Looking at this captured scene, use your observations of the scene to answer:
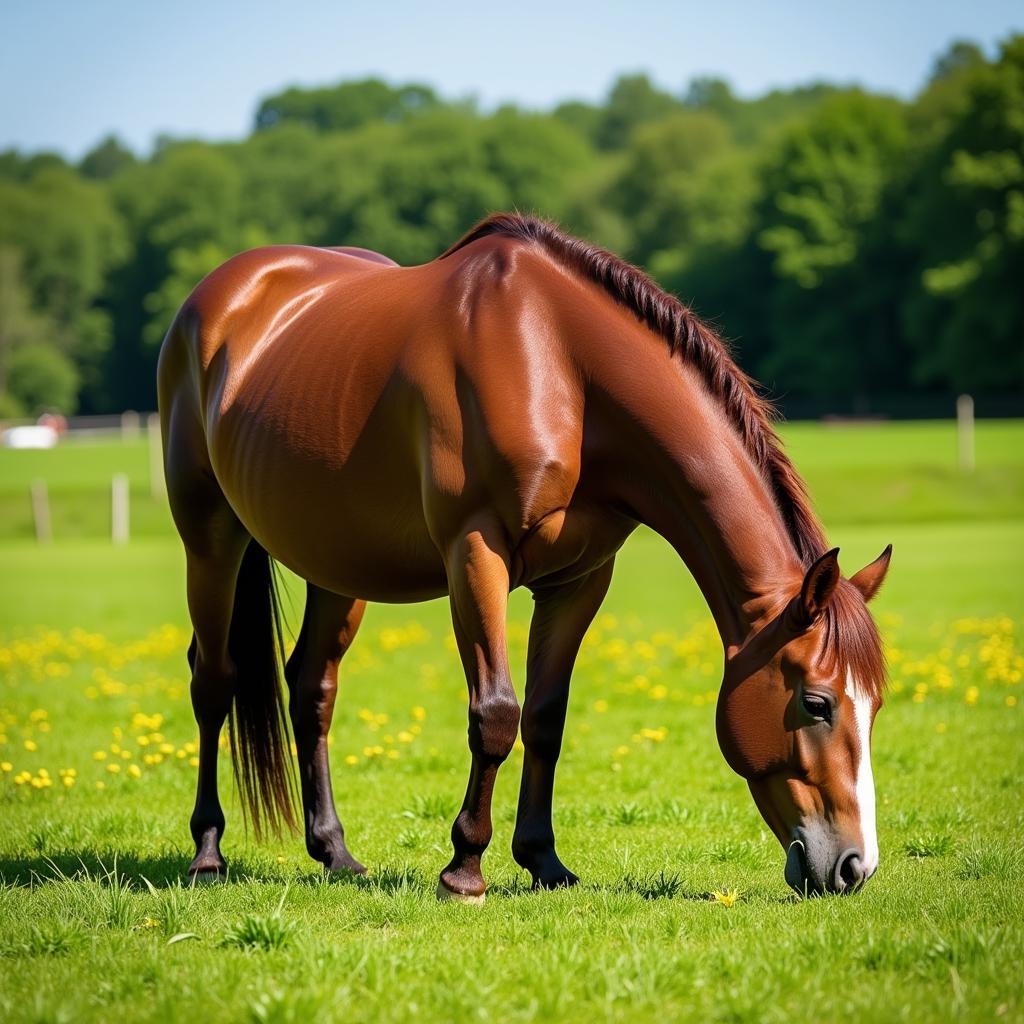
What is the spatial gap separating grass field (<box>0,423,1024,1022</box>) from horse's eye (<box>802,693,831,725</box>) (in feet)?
2.06

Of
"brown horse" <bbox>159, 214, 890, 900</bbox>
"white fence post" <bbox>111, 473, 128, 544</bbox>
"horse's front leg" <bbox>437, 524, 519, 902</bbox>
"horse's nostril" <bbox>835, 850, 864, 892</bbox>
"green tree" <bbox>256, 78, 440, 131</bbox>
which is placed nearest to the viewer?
"horse's nostril" <bbox>835, 850, 864, 892</bbox>

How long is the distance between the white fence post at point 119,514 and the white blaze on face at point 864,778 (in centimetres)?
2914

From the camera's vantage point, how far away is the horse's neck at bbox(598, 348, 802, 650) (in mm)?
4758

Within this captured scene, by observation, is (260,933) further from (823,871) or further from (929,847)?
(929,847)

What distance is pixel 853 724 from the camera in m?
4.55

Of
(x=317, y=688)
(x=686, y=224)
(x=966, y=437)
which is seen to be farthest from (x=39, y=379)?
(x=317, y=688)

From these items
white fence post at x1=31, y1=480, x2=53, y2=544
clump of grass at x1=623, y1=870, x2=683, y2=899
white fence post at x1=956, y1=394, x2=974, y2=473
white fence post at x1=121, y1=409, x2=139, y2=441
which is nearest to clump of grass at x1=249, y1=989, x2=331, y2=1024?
clump of grass at x1=623, y1=870, x2=683, y2=899

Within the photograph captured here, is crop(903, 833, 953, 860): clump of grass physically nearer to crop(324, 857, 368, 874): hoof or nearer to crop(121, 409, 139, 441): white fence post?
crop(324, 857, 368, 874): hoof

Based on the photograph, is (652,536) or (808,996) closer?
(808,996)

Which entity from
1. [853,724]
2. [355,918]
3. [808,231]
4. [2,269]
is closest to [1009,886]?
[853,724]

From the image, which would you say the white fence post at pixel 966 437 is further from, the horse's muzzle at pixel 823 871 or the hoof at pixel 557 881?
the horse's muzzle at pixel 823 871

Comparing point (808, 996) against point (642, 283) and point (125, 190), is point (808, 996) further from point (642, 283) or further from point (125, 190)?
point (125, 190)

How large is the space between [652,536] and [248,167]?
8538cm

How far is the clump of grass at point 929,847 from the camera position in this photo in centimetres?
580
